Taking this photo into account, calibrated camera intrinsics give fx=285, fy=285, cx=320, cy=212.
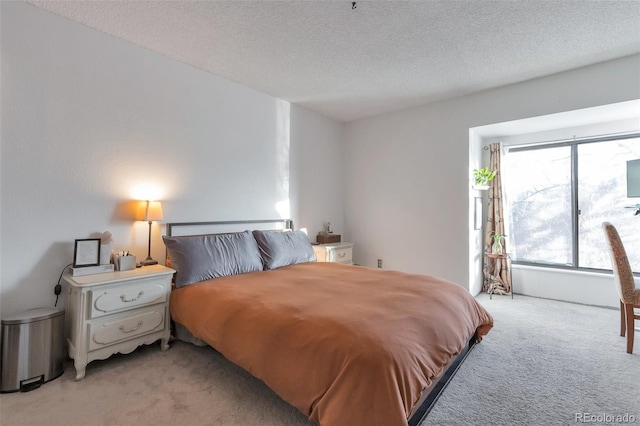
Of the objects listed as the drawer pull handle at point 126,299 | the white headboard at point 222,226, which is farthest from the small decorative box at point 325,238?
the drawer pull handle at point 126,299

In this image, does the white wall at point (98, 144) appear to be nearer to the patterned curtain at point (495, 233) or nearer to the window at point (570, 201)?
the patterned curtain at point (495, 233)

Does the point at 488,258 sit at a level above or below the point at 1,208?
below

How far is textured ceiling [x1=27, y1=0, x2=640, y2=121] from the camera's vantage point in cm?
218

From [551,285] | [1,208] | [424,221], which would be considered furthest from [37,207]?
[551,285]

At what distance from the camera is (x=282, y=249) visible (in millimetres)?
3223

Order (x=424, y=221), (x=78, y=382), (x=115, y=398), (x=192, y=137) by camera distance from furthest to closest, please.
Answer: (x=424, y=221) < (x=192, y=137) < (x=78, y=382) < (x=115, y=398)

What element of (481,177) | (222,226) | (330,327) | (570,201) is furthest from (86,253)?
(570,201)

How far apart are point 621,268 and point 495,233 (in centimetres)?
175

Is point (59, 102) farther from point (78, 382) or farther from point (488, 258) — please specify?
point (488, 258)

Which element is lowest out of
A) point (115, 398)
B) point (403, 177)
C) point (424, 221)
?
point (115, 398)

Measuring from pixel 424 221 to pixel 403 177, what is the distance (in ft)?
2.44

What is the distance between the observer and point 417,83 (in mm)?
3471

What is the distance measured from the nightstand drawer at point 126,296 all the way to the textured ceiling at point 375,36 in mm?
2147

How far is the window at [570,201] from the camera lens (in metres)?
3.65
